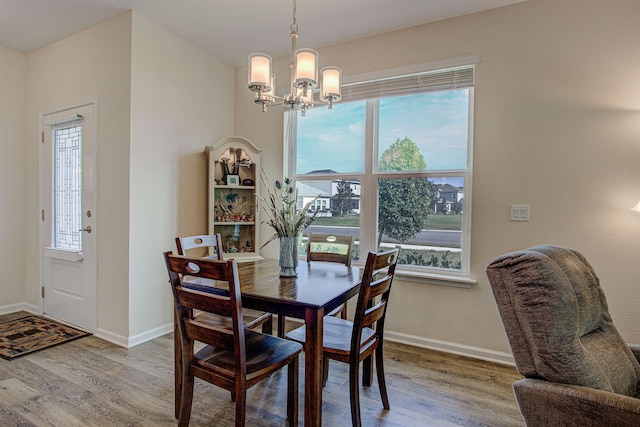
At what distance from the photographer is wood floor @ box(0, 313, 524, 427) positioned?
184 centimetres

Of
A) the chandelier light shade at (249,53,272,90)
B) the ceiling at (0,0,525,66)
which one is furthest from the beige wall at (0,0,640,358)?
the chandelier light shade at (249,53,272,90)

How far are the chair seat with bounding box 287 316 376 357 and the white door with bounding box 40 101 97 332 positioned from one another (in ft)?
7.20

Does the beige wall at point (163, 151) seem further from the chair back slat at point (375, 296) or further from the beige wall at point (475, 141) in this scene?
the chair back slat at point (375, 296)

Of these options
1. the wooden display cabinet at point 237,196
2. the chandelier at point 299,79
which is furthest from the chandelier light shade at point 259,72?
the wooden display cabinet at point 237,196

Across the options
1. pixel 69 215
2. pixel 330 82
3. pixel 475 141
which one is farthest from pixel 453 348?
Result: pixel 69 215

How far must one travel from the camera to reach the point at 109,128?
2848 millimetres

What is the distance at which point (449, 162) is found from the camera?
281 cm

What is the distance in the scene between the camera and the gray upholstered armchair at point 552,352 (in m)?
1.04

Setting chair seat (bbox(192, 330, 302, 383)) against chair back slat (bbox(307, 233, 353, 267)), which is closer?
chair seat (bbox(192, 330, 302, 383))

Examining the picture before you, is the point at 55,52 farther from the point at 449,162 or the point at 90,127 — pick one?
the point at 449,162

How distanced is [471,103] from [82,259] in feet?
12.1

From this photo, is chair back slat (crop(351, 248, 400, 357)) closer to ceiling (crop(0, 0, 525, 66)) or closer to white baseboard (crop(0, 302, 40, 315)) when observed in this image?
ceiling (crop(0, 0, 525, 66))

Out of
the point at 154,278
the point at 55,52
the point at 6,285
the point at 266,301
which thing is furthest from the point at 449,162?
the point at 6,285

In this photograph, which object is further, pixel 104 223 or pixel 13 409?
pixel 104 223
